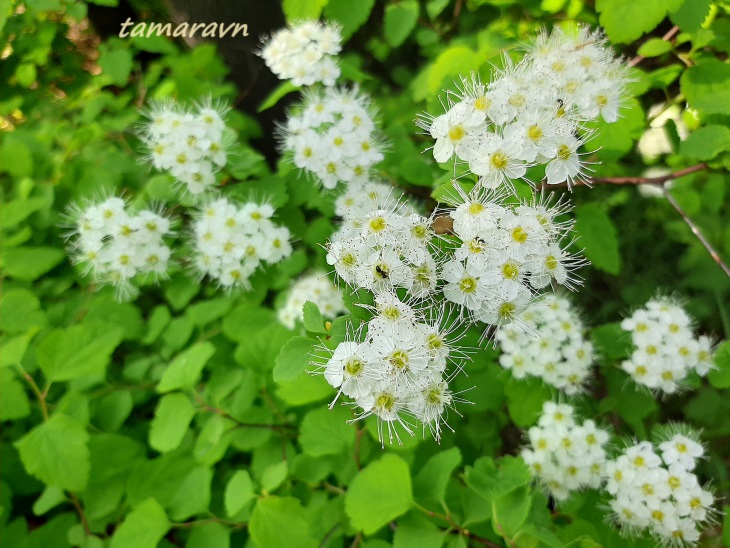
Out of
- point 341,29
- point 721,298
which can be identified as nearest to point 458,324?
point 341,29

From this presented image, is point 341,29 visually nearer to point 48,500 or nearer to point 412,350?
point 412,350

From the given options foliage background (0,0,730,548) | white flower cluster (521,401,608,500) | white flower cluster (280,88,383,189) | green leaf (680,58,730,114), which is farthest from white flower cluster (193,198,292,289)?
green leaf (680,58,730,114)

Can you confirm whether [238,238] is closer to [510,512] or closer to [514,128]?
[514,128]

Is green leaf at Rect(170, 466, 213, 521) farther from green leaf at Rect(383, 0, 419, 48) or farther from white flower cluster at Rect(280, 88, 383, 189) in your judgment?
green leaf at Rect(383, 0, 419, 48)

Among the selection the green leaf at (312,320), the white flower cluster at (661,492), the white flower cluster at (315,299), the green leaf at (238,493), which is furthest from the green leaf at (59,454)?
the white flower cluster at (661,492)

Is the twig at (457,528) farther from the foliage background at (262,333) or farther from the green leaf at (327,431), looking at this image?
the green leaf at (327,431)

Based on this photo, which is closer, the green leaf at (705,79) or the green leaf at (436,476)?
the green leaf at (436,476)


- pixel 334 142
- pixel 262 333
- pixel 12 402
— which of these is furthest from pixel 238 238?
pixel 12 402
